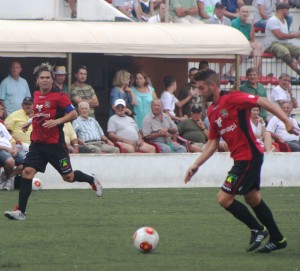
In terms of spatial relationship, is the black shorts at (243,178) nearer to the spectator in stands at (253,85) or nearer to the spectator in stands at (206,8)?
the spectator in stands at (253,85)

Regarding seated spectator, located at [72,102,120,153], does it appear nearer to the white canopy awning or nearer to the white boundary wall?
the white boundary wall

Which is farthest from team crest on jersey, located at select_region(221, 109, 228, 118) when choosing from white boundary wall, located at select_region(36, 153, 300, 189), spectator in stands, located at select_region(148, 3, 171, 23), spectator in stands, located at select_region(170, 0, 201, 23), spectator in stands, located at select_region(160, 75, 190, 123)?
spectator in stands, located at select_region(170, 0, 201, 23)

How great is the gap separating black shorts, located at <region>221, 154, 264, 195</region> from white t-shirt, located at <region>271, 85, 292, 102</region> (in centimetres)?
1291

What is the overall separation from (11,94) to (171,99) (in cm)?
361

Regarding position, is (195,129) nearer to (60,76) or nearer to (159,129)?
(159,129)

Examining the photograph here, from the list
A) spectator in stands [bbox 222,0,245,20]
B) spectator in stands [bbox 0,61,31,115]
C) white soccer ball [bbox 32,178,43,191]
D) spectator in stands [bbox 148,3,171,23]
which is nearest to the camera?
white soccer ball [bbox 32,178,43,191]

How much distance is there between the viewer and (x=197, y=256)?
996 centimetres

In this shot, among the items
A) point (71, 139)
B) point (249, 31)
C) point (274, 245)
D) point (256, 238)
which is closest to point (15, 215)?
point (256, 238)

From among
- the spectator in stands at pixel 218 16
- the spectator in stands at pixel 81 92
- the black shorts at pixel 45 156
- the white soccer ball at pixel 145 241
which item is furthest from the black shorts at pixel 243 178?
the spectator in stands at pixel 218 16

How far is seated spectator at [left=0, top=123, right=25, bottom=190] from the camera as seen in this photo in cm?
1820

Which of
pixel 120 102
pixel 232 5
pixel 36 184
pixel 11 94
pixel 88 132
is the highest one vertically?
pixel 232 5

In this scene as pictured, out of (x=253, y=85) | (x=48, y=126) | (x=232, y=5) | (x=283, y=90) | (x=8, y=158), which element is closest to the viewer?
(x=48, y=126)

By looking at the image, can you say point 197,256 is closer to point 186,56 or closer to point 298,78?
point 186,56

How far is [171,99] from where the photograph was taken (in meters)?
22.0
